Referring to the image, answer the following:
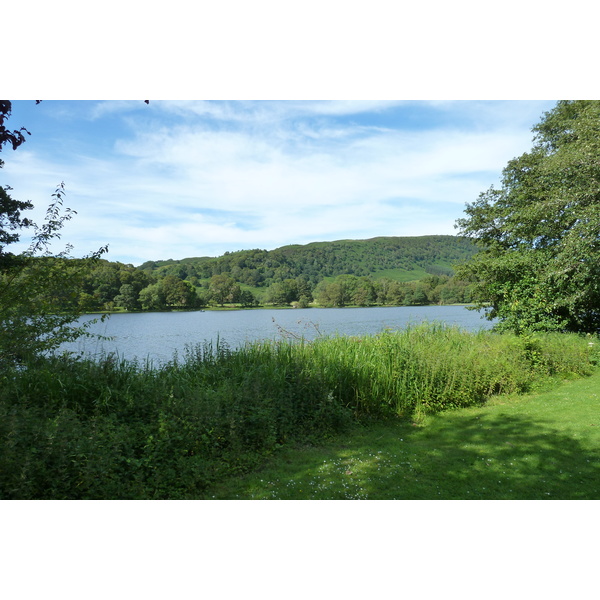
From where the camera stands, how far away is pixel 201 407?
4.36 m

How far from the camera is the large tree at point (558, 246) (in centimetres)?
978

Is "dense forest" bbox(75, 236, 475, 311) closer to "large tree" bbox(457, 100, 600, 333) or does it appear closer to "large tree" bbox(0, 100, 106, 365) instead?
"large tree" bbox(0, 100, 106, 365)

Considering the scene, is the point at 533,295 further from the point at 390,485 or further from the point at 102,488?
the point at 102,488

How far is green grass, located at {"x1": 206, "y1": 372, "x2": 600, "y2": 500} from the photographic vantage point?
360 cm

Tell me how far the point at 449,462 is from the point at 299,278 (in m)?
22.2

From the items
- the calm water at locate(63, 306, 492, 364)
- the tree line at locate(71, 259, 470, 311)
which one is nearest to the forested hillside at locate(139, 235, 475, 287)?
the tree line at locate(71, 259, 470, 311)

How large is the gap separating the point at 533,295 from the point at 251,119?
876 cm

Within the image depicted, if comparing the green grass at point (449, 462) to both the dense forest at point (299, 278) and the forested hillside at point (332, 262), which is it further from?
the forested hillside at point (332, 262)

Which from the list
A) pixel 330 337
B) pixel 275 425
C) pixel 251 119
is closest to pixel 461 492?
pixel 275 425

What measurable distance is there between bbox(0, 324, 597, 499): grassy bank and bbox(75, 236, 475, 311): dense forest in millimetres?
2063

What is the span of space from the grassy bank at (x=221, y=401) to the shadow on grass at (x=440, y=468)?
32 centimetres

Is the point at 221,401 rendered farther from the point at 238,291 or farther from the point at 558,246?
the point at 238,291

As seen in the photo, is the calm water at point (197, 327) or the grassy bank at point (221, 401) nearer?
the grassy bank at point (221, 401)

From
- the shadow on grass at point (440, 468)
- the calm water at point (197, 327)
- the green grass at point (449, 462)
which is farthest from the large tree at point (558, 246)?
the shadow on grass at point (440, 468)
